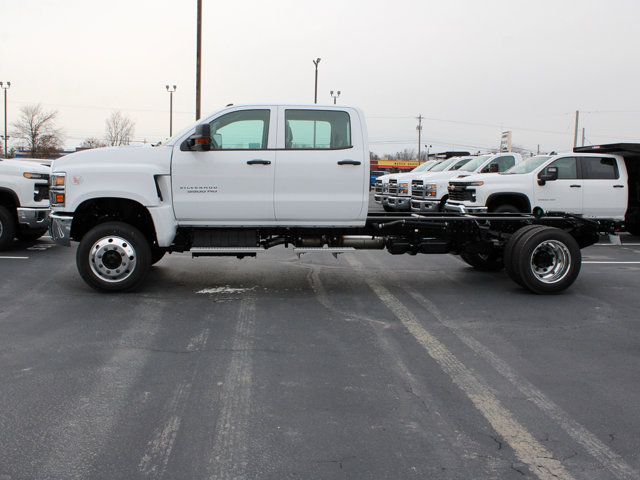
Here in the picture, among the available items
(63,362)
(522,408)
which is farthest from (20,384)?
(522,408)

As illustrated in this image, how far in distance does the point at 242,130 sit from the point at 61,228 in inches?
102

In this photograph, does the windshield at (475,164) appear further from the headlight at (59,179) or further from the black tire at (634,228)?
the headlight at (59,179)

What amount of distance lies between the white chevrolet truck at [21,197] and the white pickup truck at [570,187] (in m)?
8.46

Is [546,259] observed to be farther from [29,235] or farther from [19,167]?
[29,235]

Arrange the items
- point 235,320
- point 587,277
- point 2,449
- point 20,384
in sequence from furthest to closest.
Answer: point 587,277
point 235,320
point 20,384
point 2,449

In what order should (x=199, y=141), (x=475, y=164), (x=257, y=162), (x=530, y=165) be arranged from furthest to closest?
1. (x=475, y=164)
2. (x=530, y=165)
3. (x=257, y=162)
4. (x=199, y=141)

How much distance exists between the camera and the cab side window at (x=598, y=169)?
1324cm

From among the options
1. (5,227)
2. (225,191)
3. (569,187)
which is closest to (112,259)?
(225,191)

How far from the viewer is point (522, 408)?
4.37 metres

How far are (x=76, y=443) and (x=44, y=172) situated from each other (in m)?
9.04

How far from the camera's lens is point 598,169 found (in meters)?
13.3

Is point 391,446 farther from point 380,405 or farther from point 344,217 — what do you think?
point 344,217

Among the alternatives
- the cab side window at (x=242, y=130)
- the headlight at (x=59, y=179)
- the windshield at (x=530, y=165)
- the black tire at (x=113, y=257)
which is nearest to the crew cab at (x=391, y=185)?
the windshield at (x=530, y=165)

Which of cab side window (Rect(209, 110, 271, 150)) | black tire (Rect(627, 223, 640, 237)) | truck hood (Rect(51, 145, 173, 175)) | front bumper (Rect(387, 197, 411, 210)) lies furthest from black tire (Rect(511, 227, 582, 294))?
front bumper (Rect(387, 197, 411, 210))
